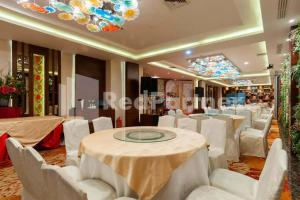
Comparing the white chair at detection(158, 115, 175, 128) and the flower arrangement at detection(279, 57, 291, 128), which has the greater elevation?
the flower arrangement at detection(279, 57, 291, 128)

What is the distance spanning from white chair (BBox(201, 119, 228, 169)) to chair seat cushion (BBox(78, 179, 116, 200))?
1334 millimetres

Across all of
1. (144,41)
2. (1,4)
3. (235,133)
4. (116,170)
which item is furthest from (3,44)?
(235,133)

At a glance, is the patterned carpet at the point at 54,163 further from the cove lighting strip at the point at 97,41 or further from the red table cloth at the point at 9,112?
the cove lighting strip at the point at 97,41

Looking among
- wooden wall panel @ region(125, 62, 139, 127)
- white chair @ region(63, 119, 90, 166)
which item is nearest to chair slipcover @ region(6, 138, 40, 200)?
white chair @ region(63, 119, 90, 166)

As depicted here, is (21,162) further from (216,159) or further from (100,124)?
(216,159)

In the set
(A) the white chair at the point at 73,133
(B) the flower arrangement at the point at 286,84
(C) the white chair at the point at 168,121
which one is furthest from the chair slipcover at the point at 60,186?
(B) the flower arrangement at the point at 286,84

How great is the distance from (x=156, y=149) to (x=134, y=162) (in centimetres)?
28

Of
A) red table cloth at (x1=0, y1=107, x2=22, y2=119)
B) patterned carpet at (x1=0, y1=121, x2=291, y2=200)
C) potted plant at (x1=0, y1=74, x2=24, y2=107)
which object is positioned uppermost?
potted plant at (x1=0, y1=74, x2=24, y2=107)

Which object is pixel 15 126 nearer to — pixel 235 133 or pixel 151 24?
pixel 151 24

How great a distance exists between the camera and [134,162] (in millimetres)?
1518

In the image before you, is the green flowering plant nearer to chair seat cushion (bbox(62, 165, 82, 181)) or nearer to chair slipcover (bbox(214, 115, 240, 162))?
chair seat cushion (bbox(62, 165, 82, 181))

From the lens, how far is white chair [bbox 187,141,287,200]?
3.28 feet
